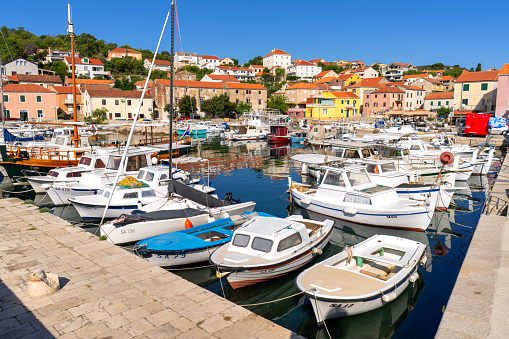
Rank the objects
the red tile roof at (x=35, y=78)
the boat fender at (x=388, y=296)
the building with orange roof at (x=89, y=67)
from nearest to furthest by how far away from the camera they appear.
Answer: the boat fender at (x=388, y=296)
the red tile roof at (x=35, y=78)
the building with orange roof at (x=89, y=67)

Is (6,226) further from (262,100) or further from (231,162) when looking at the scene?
(262,100)

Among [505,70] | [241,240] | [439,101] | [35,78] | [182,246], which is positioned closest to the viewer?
[241,240]

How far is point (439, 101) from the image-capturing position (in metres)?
84.1

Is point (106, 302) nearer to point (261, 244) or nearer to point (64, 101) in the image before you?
point (261, 244)

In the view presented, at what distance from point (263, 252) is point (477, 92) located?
219 feet

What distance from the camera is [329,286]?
9.05 m

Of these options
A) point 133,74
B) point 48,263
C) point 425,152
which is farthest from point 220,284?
point 133,74

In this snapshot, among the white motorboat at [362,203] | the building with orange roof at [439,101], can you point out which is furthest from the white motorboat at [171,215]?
the building with orange roof at [439,101]

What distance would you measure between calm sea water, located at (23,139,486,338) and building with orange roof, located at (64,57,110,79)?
278 ft

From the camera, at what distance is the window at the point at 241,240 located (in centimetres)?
1126

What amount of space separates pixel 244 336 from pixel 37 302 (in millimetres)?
4626

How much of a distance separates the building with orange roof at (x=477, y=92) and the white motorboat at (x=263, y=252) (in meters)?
63.4

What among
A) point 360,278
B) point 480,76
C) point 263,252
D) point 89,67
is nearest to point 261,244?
point 263,252

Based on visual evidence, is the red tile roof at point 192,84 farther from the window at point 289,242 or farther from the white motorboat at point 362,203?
the window at point 289,242
